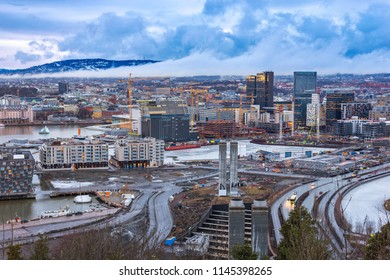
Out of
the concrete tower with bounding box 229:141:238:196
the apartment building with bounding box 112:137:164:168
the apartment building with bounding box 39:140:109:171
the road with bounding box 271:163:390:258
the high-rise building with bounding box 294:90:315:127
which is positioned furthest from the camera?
the high-rise building with bounding box 294:90:315:127

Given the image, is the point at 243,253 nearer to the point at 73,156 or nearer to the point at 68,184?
the point at 68,184

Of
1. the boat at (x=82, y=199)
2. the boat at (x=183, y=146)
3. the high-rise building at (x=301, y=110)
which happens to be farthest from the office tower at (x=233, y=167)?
the high-rise building at (x=301, y=110)

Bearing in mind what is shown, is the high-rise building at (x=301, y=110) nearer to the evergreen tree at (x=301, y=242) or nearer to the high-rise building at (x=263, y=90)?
the high-rise building at (x=263, y=90)

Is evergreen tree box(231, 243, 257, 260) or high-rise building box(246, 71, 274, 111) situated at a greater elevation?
high-rise building box(246, 71, 274, 111)

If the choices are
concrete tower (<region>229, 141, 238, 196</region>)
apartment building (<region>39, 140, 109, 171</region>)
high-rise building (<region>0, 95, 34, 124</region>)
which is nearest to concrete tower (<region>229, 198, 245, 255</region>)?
concrete tower (<region>229, 141, 238, 196</region>)

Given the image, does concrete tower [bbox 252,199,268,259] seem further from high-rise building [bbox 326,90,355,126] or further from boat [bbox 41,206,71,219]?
high-rise building [bbox 326,90,355,126]

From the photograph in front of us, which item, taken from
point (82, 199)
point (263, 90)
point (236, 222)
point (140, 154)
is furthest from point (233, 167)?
point (263, 90)
